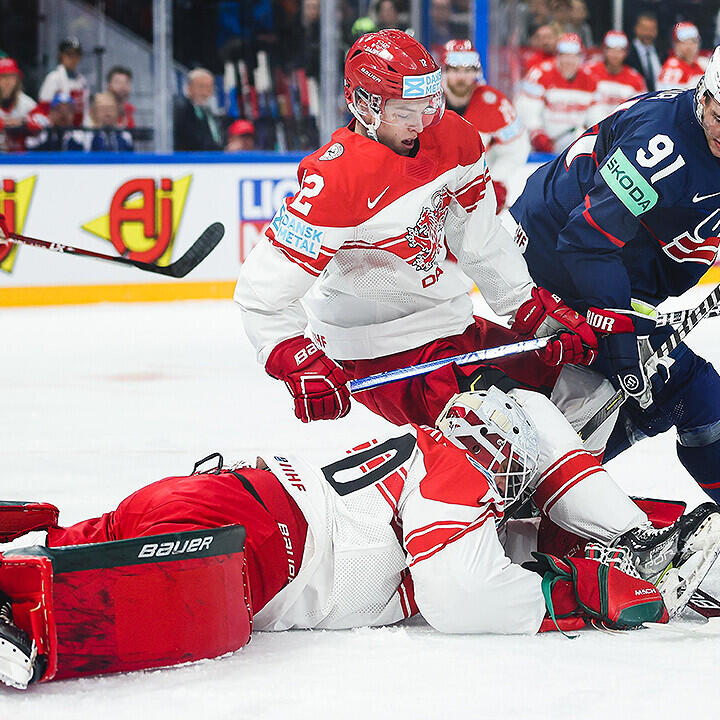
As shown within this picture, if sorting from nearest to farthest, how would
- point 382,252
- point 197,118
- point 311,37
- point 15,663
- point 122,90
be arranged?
point 15,663 < point 382,252 < point 122,90 < point 197,118 < point 311,37

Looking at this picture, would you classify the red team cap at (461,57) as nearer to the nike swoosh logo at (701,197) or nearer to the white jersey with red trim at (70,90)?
the white jersey with red trim at (70,90)

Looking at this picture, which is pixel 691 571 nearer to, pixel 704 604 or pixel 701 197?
pixel 704 604

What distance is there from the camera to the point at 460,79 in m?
5.45

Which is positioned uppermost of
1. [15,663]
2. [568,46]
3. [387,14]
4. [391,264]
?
[387,14]

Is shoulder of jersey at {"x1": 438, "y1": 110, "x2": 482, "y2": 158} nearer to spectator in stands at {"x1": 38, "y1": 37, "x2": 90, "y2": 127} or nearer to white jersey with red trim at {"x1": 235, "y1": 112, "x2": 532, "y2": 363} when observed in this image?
white jersey with red trim at {"x1": 235, "y1": 112, "x2": 532, "y2": 363}

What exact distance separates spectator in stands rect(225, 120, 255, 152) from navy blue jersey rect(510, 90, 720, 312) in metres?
4.05

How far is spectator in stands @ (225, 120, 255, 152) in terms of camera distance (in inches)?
257

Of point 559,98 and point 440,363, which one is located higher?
point 559,98

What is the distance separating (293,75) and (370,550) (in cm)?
510

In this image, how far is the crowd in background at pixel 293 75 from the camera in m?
6.14

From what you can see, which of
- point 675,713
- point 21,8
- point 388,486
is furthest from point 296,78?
point 675,713

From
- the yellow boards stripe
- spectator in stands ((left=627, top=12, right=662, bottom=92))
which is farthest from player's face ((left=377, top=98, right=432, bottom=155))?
spectator in stands ((left=627, top=12, right=662, bottom=92))

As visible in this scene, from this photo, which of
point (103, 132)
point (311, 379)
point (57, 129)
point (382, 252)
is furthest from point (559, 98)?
point (311, 379)

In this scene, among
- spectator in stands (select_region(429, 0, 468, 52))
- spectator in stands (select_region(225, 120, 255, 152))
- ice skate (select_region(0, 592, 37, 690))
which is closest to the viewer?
ice skate (select_region(0, 592, 37, 690))
